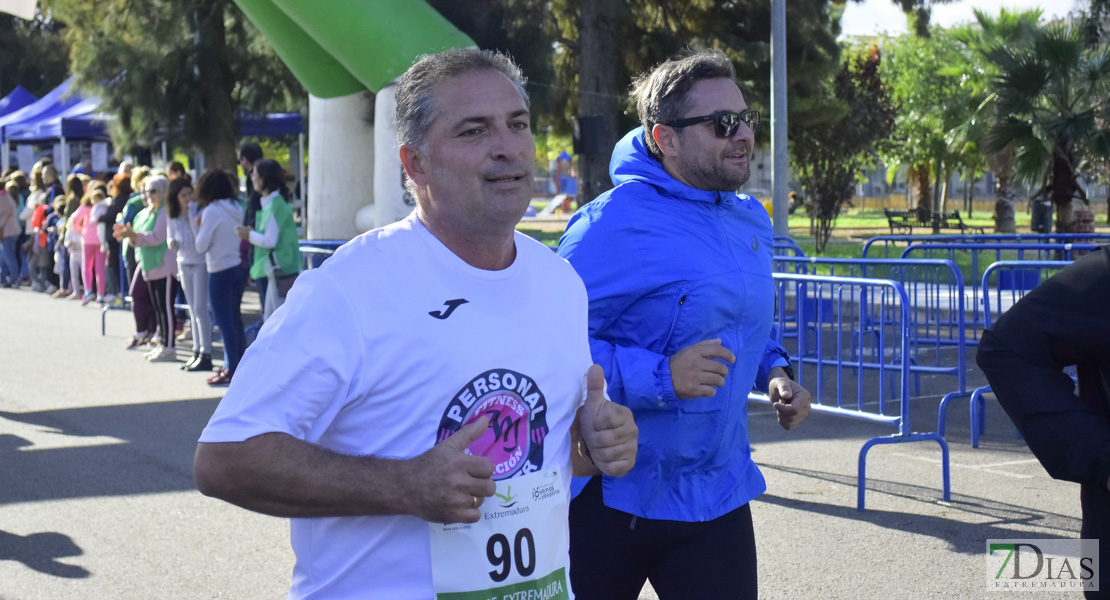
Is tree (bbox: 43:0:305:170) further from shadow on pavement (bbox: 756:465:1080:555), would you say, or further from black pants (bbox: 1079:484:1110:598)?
black pants (bbox: 1079:484:1110:598)

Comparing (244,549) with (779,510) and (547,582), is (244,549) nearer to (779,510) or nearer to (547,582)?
(779,510)

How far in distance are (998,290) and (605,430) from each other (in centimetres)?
678

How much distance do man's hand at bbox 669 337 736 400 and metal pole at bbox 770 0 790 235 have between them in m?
12.5

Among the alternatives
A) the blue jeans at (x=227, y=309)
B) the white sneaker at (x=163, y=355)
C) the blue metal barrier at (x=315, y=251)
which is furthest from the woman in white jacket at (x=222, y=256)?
the white sneaker at (x=163, y=355)

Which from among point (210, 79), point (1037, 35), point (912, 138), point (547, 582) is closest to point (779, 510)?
Answer: point (547, 582)

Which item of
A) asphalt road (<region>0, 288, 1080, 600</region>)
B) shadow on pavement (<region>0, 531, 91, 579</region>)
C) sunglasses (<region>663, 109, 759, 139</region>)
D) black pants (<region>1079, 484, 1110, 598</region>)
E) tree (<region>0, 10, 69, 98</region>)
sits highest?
tree (<region>0, 10, 69, 98</region>)

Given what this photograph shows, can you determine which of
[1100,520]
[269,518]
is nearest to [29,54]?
[269,518]

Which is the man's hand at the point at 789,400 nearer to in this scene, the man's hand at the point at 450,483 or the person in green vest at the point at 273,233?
the man's hand at the point at 450,483

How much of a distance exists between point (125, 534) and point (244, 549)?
71 centimetres

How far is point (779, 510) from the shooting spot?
6.08 meters

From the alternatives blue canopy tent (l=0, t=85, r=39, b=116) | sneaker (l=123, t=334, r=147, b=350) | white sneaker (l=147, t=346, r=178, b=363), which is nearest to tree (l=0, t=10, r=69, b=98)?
blue canopy tent (l=0, t=85, r=39, b=116)

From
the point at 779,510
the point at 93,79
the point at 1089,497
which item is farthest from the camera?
the point at 93,79

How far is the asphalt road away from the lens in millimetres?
4980

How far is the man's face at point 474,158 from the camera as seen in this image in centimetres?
206
